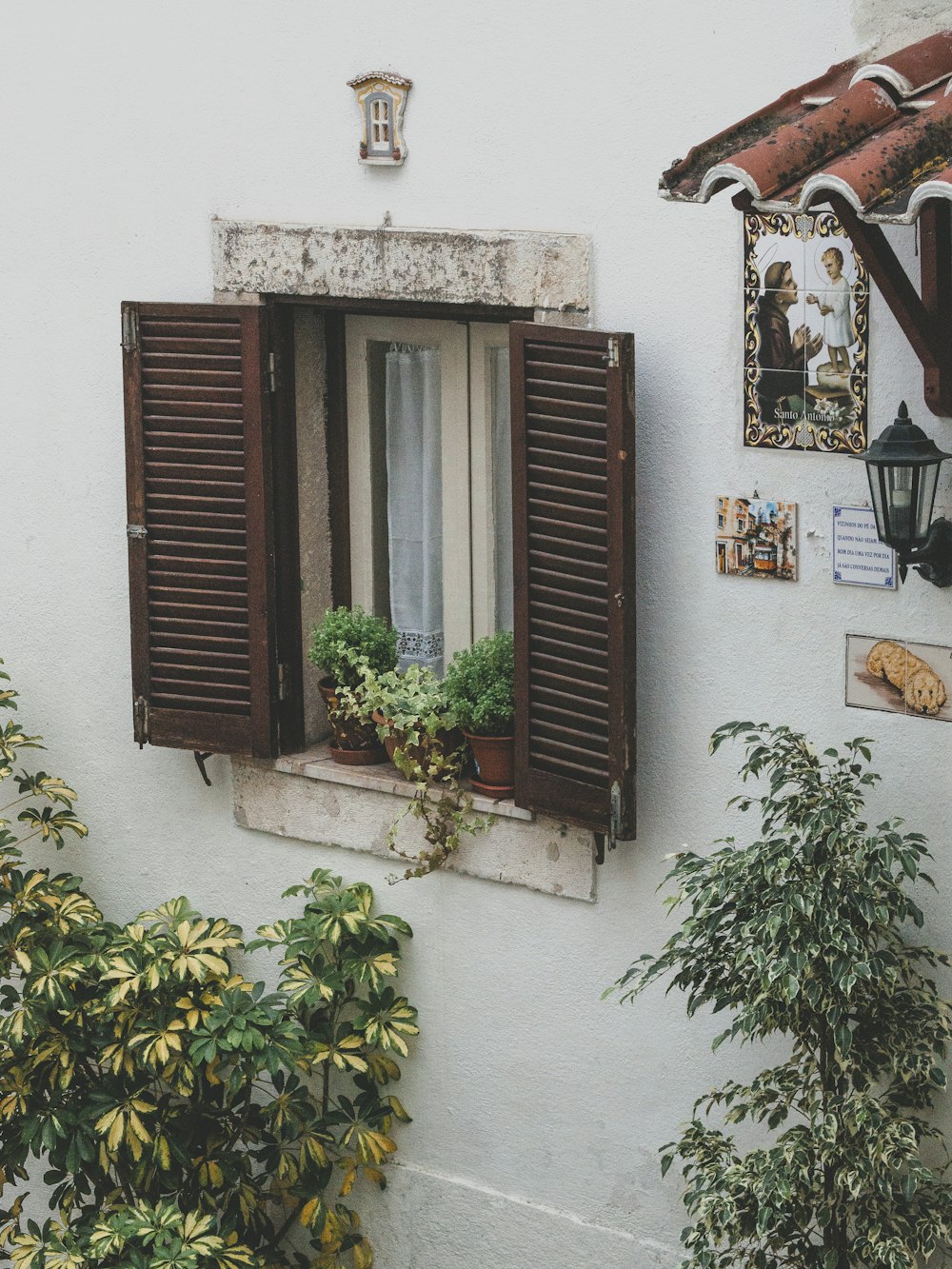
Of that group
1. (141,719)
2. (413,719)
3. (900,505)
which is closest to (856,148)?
(900,505)

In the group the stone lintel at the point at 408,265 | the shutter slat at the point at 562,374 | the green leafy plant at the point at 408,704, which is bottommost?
the green leafy plant at the point at 408,704

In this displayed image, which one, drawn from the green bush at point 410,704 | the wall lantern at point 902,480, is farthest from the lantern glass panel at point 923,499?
the green bush at point 410,704

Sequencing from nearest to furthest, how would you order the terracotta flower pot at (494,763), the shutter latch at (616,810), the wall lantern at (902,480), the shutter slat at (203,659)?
1. the wall lantern at (902,480)
2. the shutter latch at (616,810)
3. the terracotta flower pot at (494,763)
4. the shutter slat at (203,659)

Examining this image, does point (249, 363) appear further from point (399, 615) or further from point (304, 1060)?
point (304, 1060)

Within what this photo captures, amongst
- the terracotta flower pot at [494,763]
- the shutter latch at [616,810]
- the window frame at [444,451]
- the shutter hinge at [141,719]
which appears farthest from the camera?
the shutter hinge at [141,719]

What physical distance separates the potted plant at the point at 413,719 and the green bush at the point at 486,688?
81 mm

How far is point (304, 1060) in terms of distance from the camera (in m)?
5.48

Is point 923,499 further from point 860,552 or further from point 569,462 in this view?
point 569,462

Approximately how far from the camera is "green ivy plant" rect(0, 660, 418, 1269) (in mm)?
5406

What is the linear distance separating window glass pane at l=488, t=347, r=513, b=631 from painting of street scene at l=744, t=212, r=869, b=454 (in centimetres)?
97

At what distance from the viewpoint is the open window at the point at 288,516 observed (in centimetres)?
544

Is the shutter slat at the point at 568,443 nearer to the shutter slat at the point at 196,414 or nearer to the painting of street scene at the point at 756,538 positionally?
the painting of street scene at the point at 756,538

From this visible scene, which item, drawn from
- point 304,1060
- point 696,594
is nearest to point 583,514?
point 696,594

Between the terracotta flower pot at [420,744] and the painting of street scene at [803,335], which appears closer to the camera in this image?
the painting of street scene at [803,335]
